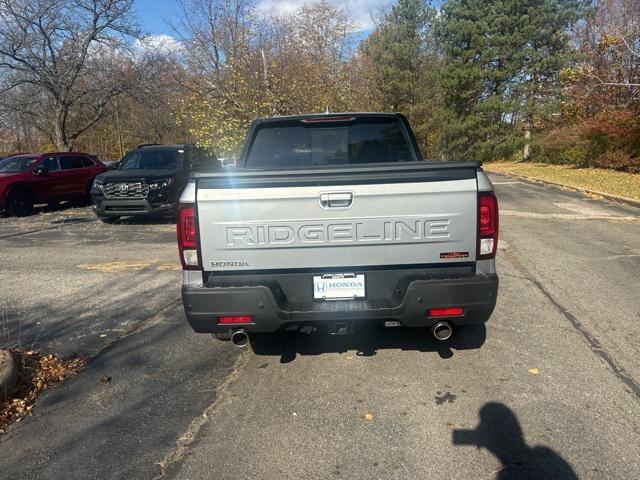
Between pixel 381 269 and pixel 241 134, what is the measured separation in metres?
16.4

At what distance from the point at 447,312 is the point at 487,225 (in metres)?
0.65

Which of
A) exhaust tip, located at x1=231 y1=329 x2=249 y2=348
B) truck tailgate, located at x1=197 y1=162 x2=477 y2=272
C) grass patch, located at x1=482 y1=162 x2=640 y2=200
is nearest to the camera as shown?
truck tailgate, located at x1=197 y1=162 x2=477 y2=272

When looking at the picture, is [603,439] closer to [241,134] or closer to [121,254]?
[121,254]

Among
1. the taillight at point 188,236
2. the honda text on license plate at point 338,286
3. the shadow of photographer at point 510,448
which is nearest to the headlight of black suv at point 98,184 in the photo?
the taillight at point 188,236

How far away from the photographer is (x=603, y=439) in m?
2.91

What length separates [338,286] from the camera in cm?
342

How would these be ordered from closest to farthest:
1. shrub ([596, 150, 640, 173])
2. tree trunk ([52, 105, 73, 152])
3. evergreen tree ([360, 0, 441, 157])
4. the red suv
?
the red suv
shrub ([596, 150, 640, 173])
tree trunk ([52, 105, 73, 152])
evergreen tree ([360, 0, 441, 157])

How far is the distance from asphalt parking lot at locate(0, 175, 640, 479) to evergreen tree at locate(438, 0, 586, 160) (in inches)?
1287

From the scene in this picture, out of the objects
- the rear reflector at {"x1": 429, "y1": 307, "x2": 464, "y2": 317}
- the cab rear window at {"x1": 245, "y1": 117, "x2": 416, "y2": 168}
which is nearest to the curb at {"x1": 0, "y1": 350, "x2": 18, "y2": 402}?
the cab rear window at {"x1": 245, "y1": 117, "x2": 416, "y2": 168}

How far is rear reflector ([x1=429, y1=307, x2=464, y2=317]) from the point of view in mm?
3361

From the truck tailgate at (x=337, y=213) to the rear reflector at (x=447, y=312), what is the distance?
15.0 inches

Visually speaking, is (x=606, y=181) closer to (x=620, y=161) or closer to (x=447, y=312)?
(x=620, y=161)

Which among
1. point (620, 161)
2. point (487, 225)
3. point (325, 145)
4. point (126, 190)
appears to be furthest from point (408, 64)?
point (487, 225)

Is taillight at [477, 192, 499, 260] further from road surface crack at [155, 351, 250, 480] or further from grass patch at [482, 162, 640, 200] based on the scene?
grass patch at [482, 162, 640, 200]
